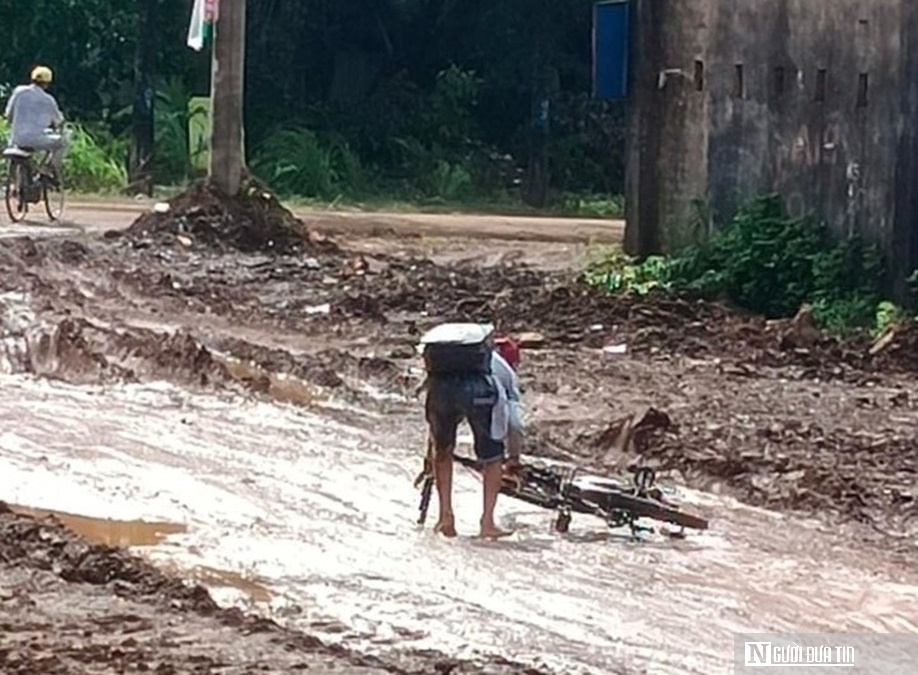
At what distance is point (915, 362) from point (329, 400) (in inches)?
192

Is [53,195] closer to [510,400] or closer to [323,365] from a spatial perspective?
[323,365]

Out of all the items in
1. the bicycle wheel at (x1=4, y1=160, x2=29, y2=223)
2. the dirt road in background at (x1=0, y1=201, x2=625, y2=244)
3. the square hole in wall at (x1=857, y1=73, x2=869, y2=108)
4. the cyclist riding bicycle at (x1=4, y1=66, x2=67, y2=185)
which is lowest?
the dirt road in background at (x1=0, y1=201, x2=625, y2=244)

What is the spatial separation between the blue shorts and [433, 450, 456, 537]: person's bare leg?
4.1 inches

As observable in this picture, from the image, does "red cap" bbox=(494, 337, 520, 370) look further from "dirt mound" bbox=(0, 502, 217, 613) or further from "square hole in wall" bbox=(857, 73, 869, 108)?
"square hole in wall" bbox=(857, 73, 869, 108)

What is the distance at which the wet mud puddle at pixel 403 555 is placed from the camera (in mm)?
9711

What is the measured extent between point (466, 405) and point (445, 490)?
480 millimetres

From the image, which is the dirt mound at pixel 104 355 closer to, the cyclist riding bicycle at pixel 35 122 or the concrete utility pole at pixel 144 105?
the cyclist riding bicycle at pixel 35 122

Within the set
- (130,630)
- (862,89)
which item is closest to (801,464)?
(130,630)

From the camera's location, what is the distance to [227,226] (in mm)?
26203

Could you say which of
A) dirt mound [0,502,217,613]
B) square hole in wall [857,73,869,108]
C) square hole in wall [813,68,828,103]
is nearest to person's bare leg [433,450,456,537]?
dirt mound [0,502,217,613]

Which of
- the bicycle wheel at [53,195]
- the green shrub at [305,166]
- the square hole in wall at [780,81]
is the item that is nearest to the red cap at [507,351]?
the square hole in wall at [780,81]

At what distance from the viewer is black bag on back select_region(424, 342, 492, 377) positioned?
1150 centimetres

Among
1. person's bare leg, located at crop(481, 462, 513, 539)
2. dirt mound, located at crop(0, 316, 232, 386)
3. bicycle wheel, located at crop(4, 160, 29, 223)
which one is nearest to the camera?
person's bare leg, located at crop(481, 462, 513, 539)

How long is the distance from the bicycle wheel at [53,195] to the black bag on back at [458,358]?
628 inches
